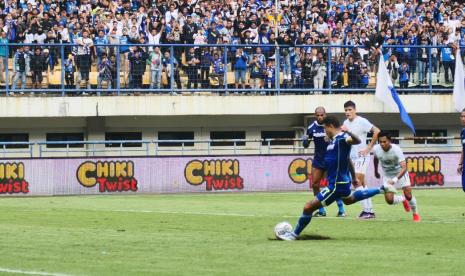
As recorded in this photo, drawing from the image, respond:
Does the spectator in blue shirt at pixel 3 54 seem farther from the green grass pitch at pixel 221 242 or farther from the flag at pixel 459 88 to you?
the flag at pixel 459 88

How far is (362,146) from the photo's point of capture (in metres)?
22.3

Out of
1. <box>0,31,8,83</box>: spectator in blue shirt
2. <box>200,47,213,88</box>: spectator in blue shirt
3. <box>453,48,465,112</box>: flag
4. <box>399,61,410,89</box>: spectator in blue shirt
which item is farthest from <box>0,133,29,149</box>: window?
<box>453,48,465,112</box>: flag

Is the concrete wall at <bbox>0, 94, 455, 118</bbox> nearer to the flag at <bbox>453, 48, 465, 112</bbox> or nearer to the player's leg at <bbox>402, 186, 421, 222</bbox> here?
the flag at <bbox>453, 48, 465, 112</bbox>

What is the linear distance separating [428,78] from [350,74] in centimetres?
289

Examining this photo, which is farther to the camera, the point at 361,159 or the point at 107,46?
the point at 107,46

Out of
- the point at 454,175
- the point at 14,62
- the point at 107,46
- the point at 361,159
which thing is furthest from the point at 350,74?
the point at 361,159

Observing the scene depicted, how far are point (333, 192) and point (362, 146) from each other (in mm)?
6080

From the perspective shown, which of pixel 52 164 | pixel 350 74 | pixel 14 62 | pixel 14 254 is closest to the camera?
pixel 14 254

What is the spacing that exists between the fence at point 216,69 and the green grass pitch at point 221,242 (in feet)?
37.2

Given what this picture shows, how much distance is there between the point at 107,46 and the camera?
36.6 m

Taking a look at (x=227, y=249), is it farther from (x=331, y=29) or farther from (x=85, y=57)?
(x=331, y=29)

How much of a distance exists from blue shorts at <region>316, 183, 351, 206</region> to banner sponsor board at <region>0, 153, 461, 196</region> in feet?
58.1

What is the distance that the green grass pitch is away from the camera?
41.4ft

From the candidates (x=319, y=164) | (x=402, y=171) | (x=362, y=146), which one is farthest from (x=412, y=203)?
(x=362, y=146)
